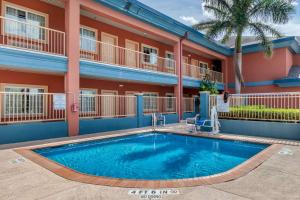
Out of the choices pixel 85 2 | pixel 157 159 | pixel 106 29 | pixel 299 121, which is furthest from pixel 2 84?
pixel 299 121

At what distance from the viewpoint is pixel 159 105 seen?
766 inches

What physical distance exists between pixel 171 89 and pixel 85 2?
12.8 m

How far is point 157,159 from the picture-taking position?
7.95 metres

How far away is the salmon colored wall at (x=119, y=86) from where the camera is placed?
1557 centimetres

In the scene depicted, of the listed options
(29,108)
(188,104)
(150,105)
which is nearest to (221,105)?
(150,105)

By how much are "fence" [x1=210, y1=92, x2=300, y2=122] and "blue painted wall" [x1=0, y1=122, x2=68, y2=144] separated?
9.05m

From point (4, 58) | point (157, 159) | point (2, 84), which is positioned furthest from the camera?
point (2, 84)

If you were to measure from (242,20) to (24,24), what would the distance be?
589 inches

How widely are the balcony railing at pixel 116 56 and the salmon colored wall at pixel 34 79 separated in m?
2.33

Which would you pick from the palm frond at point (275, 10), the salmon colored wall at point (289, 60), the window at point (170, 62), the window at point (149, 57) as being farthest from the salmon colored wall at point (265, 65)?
the window at point (149, 57)

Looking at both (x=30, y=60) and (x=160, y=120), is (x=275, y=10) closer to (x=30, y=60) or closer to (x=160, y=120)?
(x=160, y=120)

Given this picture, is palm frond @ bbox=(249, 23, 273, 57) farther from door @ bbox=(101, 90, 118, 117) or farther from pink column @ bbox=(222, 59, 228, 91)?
door @ bbox=(101, 90, 118, 117)

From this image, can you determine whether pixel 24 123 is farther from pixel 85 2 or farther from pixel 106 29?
pixel 106 29

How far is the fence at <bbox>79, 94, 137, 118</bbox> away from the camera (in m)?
14.8
